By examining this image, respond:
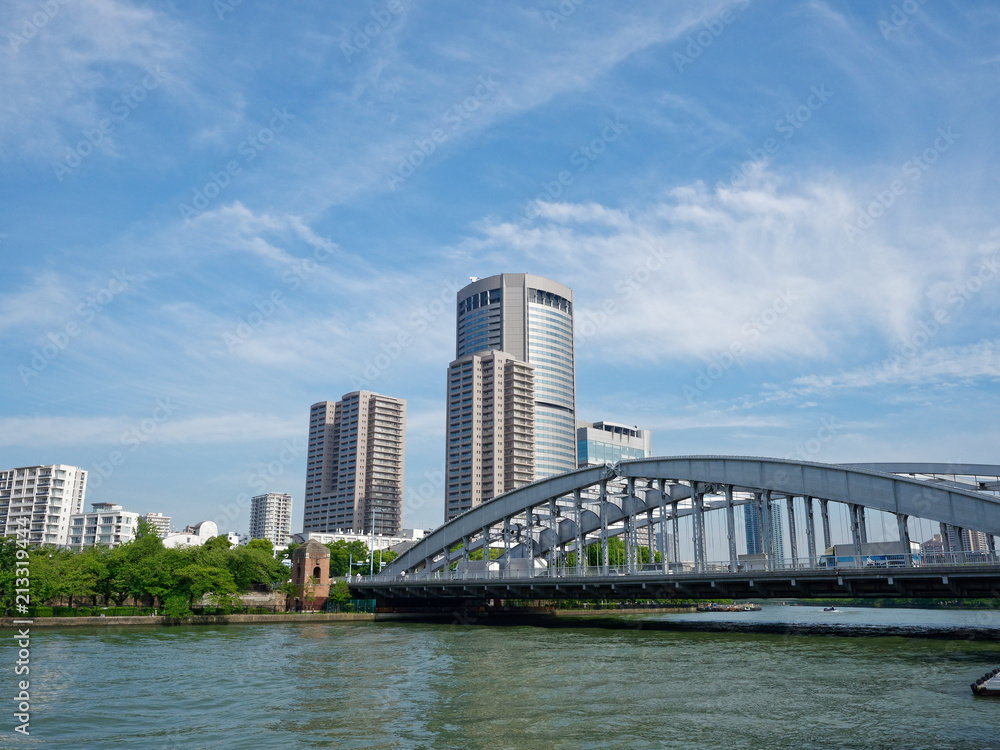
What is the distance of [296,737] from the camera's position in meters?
22.1

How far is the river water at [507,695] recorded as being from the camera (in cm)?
2202

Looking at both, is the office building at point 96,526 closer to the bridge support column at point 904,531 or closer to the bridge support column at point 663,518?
the bridge support column at point 663,518

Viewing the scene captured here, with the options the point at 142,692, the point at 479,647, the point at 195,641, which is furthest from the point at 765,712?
the point at 195,641

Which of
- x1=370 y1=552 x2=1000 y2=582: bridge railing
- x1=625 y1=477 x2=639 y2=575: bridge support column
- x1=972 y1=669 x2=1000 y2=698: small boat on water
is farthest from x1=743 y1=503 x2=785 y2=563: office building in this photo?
x1=972 y1=669 x2=1000 y2=698: small boat on water

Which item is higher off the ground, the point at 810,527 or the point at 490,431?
the point at 490,431

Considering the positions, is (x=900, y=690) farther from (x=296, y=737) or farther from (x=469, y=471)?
(x=469, y=471)

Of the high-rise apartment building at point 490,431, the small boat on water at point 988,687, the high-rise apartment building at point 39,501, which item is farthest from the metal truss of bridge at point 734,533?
the high-rise apartment building at point 39,501

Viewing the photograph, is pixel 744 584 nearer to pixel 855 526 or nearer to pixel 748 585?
pixel 748 585

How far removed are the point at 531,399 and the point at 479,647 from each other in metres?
145

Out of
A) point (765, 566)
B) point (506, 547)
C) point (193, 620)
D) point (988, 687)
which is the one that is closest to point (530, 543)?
point (506, 547)

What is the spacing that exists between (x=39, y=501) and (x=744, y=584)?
163080 mm

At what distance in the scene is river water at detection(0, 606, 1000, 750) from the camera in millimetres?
22016

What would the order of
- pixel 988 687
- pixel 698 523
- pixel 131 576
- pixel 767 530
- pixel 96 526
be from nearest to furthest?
pixel 988 687 → pixel 767 530 → pixel 698 523 → pixel 131 576 → pixel 96 526

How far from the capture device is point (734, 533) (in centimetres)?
5791
